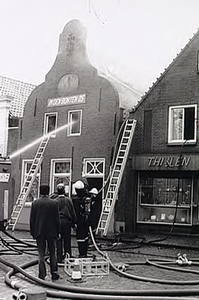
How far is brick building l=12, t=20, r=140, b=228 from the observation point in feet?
74.8

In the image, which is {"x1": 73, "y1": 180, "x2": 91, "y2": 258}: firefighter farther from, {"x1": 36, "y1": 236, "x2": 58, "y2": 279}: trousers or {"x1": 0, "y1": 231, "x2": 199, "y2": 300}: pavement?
{"x1": 36, "y1": 236, "x2": 58, "y2": 279}: trousers

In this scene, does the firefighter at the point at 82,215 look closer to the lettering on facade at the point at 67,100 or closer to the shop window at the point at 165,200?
the shop window at the point at 165,200

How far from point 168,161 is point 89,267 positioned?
10337 millimetres

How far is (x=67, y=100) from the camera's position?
24.2 metres

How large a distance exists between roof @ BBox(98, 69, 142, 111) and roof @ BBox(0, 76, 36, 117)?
7441 millimetres

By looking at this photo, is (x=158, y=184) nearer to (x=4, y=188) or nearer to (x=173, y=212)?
(x=173, y=212)

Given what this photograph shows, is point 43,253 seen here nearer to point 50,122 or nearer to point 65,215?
point 65,215

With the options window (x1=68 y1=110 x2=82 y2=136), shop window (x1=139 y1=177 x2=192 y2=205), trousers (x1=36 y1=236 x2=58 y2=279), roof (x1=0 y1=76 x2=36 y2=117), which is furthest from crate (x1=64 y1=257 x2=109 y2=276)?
roof (x1=0 y1=76 x2=36 y2=117)

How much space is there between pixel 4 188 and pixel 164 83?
31.6ft

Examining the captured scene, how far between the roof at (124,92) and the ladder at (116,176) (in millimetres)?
1602

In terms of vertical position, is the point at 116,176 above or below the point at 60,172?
Answer: below

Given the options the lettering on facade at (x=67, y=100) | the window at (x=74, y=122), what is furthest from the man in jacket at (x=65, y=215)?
the lettering on facade at (x=67, y=100)

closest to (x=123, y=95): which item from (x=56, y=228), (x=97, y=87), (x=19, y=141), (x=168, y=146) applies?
(x=97, y=87)

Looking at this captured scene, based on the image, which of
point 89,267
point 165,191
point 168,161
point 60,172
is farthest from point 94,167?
point 89,267
